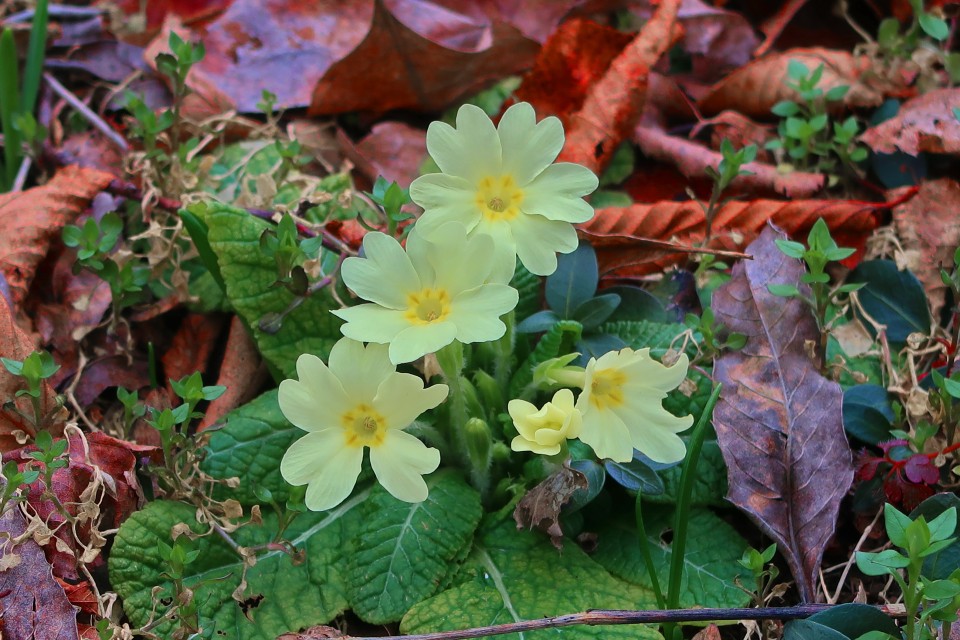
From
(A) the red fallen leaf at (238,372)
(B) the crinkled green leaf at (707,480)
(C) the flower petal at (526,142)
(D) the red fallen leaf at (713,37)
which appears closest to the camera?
(C) the flower petal at (526,142)

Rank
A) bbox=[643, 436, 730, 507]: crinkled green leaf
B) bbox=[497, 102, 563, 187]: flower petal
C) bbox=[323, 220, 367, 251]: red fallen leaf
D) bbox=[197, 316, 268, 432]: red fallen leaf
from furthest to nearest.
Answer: bbox=[323, 220, 367, 251]: red fallen leaf → bbox=[197, 316, 268, 432]: red fallen leaf → bbox=[643, 436, 730, 507]: crinkled green leaf → bbox=[497, 102, 563, 187]: flower petal

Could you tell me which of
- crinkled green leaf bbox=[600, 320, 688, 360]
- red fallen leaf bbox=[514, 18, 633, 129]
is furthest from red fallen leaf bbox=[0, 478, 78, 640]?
red fallen leaf bbox=[514, 18, 633, 129]

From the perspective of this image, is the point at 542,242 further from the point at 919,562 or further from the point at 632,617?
the point at 919,562

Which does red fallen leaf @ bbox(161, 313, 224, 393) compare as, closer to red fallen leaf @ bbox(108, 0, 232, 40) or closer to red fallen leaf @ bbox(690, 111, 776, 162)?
red fallen leaf @ bbox(108, 0, 232, 40)

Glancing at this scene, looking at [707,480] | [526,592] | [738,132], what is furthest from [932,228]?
[526,592]

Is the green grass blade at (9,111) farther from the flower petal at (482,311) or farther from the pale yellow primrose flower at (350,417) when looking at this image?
the flower petal at (482,311)

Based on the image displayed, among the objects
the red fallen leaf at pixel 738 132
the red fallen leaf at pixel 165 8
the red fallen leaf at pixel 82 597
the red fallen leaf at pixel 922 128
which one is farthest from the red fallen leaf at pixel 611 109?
the red fallen leaf at pixel 82 597

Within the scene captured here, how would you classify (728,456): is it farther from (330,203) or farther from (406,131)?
(406,131)
